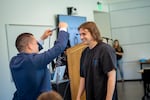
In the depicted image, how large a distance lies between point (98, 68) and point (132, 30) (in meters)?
7.64

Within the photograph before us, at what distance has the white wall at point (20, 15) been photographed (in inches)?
182

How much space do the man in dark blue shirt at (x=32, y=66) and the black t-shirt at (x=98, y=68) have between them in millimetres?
477

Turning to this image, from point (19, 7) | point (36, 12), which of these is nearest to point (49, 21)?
point (36, 12)

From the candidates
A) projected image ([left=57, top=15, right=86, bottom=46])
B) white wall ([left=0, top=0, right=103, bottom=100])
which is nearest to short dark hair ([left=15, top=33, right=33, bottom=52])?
white wall ([left=0, top=0, right=103, bottom=100])

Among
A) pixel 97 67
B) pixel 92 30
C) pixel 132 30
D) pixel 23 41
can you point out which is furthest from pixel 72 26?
pixel 23 41

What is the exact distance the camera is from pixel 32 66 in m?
1.96

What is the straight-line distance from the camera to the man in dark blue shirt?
6.34ft

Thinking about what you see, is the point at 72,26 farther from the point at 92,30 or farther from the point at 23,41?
the point at 23,41

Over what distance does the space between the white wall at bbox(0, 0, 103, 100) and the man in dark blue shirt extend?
2611 millimetres

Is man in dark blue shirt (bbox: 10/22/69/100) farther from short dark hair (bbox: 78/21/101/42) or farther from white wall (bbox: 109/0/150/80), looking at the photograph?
white wall (bbox: 109/0/150/80)

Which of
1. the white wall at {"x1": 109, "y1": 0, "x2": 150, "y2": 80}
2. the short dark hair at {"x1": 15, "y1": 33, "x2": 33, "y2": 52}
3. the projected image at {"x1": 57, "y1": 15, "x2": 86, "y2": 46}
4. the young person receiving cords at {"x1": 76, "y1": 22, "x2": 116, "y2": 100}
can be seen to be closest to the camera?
the short dark hair at {"x1": 15, "y1": 33, "x2": 33, "y2": 52}

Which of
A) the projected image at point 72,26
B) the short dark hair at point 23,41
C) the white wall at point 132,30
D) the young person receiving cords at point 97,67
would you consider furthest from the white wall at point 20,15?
the white wall at point 132,30

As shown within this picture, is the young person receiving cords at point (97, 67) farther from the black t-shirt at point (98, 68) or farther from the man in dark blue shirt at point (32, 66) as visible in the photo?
the man in dark blue shirt at point (32, 66)

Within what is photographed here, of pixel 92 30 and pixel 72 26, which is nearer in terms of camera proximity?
pixel 92 30
